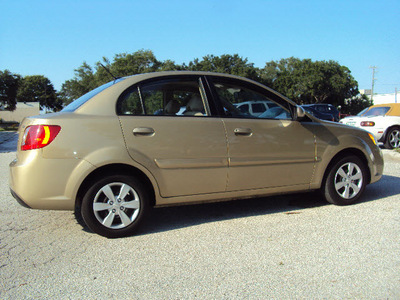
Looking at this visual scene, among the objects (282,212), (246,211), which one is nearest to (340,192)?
(282,212)

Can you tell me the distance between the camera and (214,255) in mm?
3150

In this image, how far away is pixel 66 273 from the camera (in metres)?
2.85

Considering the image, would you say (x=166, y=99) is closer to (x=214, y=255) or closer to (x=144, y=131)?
(x=144, y=131)

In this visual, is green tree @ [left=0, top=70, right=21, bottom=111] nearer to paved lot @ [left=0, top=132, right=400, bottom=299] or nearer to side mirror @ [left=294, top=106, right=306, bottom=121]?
paved lot @ [left=0, top=132, right=400, bottom=299]

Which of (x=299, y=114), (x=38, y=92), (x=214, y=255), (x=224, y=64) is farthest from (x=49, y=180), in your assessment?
(x=38, y=92)

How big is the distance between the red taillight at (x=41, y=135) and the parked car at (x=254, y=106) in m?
2.03

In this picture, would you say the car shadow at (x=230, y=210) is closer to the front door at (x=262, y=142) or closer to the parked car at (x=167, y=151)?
the parked car at (x=167, y=151)

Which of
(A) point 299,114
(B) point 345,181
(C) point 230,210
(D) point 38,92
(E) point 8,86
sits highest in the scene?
(D) point 38,92

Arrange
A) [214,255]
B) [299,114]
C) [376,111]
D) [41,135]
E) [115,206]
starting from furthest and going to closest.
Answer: [376,111] < [299,114] < [115,206] < [41,135] < [214,255]

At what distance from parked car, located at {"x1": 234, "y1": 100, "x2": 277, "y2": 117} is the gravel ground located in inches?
49.6

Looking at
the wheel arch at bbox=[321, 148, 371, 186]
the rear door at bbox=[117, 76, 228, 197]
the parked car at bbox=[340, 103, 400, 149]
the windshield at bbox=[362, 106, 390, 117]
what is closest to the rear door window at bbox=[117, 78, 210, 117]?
the rear door at bbox=[117, 76, 228, 197]

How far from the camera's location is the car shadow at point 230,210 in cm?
406

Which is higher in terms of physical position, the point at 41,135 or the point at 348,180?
the point at 41,135

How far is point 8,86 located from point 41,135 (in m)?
43.4
